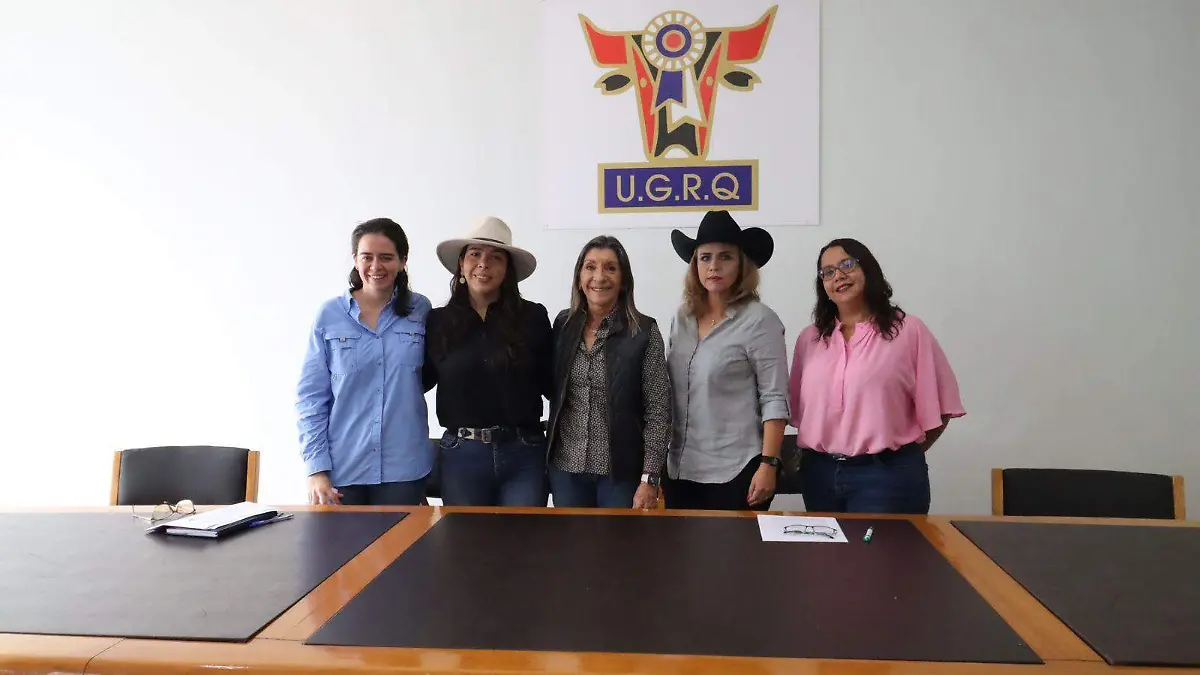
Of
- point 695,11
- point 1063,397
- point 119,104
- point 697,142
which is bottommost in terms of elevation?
point 1063,397

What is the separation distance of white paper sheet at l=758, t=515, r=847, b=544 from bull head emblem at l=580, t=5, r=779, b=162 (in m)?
1.81

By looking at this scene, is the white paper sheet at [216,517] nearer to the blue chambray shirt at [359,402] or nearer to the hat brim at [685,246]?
the blue chambray shirt at [359,402]

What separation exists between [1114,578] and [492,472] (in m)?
1.51

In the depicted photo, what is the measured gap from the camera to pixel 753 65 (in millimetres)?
3055

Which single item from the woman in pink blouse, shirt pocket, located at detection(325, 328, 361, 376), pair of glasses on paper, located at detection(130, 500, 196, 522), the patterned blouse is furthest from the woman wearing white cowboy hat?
the woman in pink blouse

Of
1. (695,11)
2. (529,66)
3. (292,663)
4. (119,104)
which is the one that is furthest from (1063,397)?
(119,104)

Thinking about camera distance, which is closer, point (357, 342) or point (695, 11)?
point (357, 342)

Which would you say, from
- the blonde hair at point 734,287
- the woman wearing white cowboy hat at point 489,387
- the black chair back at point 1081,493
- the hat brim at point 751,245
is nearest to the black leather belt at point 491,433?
the woman wearing white cowboy hat at point 489,387

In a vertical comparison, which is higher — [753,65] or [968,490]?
[753,65]

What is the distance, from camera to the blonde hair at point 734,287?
2271mm

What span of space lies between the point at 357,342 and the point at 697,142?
168cm

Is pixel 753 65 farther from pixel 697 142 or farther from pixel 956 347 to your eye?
pixel 956 347

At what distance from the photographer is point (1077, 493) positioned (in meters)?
2.12

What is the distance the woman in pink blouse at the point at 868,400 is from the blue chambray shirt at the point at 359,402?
1207 millimetres
